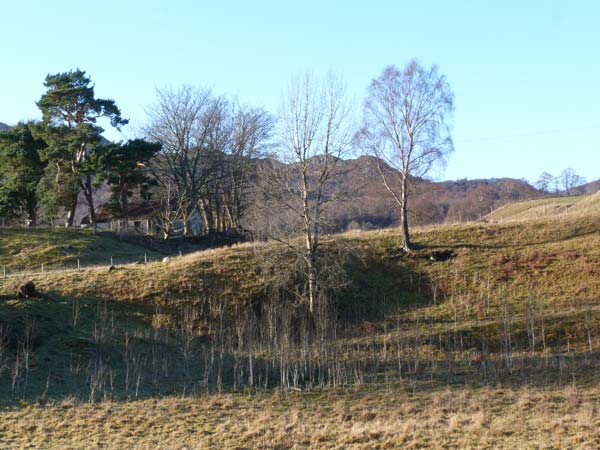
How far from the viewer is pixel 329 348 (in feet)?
73.8

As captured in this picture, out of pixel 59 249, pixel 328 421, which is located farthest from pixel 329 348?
pixel 59 249

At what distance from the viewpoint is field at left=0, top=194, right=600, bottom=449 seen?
43.2ft

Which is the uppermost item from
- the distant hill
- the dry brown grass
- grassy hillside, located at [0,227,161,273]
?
the distant hill

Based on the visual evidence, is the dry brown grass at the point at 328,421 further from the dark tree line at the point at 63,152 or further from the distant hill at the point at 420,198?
the dark tree line at the point at 63,152

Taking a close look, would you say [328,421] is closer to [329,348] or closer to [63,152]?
[329,348]

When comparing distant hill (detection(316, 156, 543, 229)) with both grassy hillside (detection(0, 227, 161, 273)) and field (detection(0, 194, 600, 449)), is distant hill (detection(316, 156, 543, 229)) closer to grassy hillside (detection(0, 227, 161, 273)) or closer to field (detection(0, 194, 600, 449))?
field (detection(0, 194, 600, 449))

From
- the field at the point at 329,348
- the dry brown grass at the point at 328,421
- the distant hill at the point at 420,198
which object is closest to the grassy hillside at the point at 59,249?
the field at the point at 329,348

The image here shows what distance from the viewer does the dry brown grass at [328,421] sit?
12.0 m

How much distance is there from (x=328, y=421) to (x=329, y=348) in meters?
8.60

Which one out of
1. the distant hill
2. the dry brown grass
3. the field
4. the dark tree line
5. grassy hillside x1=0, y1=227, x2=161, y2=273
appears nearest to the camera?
the dry brown grass

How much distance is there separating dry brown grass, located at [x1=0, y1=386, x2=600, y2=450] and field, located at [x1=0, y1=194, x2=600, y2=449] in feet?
0.20

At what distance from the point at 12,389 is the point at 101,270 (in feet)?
44.9

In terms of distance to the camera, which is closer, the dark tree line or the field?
the field

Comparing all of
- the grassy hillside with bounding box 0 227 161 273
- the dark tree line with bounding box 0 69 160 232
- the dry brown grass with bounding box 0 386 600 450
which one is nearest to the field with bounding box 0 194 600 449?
the dry brown grass with bounding box 0 386 600 450
